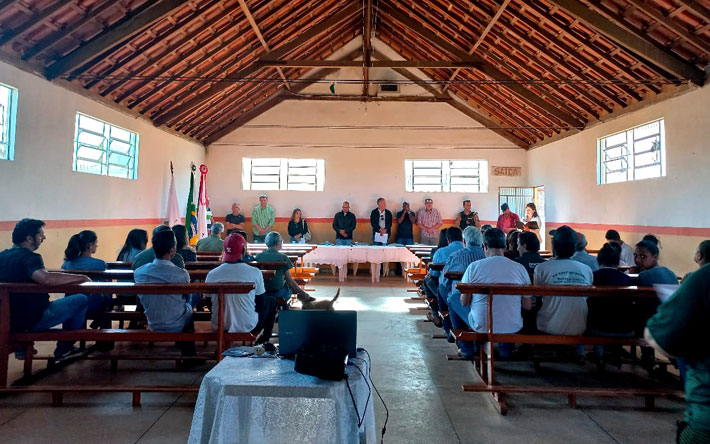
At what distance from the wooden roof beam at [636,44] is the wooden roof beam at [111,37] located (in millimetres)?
5070

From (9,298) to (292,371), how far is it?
7.91 feet

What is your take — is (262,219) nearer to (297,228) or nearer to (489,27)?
(297,228)

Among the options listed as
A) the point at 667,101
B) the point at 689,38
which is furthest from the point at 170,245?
the point at 667,101

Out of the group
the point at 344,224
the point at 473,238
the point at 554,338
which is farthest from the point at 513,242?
the point at 344,224

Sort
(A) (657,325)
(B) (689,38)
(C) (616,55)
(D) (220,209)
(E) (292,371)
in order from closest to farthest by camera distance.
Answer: (A) (657,325) < (E) (292,371) < (B) (689,38) < (C) (616,55) < (D) (220,209)

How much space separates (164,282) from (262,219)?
7208 mm

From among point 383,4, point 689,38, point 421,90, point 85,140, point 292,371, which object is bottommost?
point 292,371

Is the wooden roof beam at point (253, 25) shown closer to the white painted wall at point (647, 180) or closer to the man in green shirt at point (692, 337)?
the white painted wall at point (647, 180)

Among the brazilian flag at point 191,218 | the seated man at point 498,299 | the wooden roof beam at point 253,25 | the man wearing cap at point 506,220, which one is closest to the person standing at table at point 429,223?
the man wearing cap at point 506,220

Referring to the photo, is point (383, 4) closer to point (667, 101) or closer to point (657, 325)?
point (667, 101)

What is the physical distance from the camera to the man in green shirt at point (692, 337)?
112 cm

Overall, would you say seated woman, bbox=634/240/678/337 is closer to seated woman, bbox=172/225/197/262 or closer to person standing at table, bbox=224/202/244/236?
seated woman, bbox=172/225/197/262

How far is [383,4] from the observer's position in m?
8.23

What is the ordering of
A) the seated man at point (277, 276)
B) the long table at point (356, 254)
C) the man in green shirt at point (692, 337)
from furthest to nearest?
the long table at point (356, 254) → the seated man at point (277, 276) → the man in green shirt at point (692, 337)
